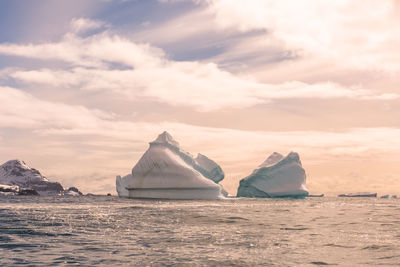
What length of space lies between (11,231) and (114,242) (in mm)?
3909

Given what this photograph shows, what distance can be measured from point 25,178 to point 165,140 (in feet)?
451

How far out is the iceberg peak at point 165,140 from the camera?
49.5 metres

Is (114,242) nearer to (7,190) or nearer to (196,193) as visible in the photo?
(196,193)

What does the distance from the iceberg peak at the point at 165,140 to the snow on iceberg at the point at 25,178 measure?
11866cm

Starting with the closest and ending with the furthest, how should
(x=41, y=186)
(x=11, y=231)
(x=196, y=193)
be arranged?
(x=11, y=231), (x=196, y=193), (x=41, y=186)

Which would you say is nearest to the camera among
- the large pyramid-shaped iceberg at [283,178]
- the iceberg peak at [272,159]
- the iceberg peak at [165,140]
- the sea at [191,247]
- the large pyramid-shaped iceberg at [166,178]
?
the sea at [191,247]

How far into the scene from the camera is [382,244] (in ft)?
34.0

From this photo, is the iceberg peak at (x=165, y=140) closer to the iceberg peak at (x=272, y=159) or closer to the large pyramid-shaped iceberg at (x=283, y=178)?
the large pyramid-shaped iceberg at (x=283, y=178)

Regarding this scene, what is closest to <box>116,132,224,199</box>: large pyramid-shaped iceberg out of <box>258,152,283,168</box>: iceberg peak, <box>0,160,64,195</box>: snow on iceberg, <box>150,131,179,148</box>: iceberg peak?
<box>150,131,179,148</box>: iceberg peak

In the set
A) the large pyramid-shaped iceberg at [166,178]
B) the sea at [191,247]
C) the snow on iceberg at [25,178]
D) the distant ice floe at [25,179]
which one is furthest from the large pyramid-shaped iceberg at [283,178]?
the snow on iceberg at [25,178]

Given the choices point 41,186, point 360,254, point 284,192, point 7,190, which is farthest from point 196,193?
point 41,186

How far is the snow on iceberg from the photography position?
16100cm

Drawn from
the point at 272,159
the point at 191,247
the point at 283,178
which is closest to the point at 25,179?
the point at 272,159

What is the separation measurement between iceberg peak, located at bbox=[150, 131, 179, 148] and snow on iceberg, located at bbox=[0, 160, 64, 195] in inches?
4672
